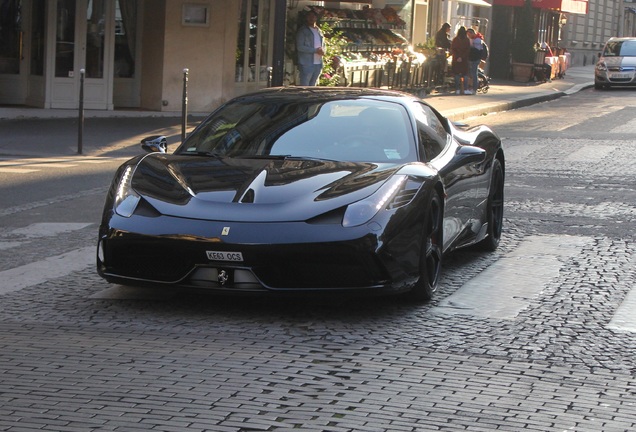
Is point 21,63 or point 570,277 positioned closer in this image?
point 570,277

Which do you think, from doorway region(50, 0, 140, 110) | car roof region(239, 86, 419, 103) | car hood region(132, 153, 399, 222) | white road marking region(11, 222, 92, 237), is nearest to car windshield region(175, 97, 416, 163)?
car roof region(239, 86, 419, 103)

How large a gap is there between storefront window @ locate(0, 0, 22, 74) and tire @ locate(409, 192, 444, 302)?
16312 millimetres

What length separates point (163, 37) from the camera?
2295 centimetres

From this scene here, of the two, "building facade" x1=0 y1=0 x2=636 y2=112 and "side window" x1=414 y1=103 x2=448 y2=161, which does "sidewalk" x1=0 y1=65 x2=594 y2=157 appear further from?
"side window" x1=414 y1=103 x2=448 y2=161

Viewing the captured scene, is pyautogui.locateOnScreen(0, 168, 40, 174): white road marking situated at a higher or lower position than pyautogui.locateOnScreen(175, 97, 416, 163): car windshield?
lower

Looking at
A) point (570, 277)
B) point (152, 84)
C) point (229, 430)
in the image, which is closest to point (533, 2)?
point (152, 84)

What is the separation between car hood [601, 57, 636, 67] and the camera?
41344mm

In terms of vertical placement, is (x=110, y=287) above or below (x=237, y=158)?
below

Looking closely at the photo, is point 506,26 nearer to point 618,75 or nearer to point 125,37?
point 618,75

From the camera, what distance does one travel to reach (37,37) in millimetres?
22219

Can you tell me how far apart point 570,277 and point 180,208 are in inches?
117

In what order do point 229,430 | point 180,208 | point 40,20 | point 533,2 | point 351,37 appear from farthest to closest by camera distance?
1. point 533,2
2. point 351,37
3. point 40,20
4. point 180,208
5. point 229,430

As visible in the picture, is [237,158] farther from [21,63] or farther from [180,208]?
[21,63]

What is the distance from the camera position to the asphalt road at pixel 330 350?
501 cm
